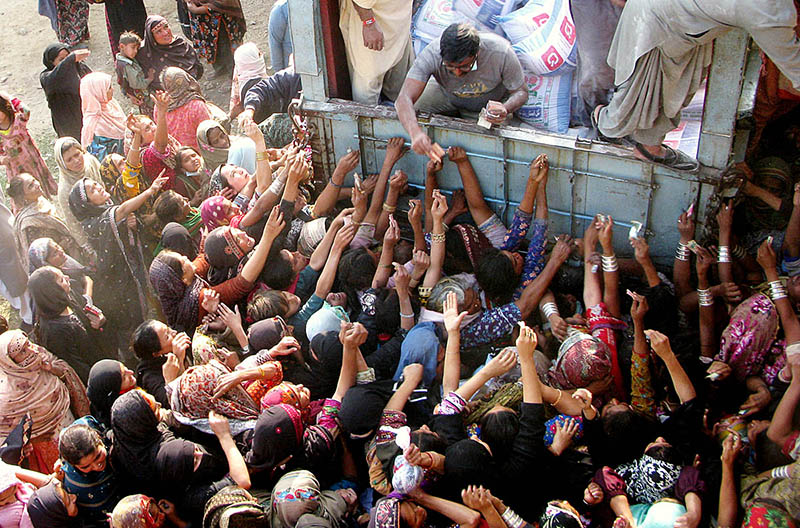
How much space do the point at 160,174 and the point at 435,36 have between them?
2155 millimetres

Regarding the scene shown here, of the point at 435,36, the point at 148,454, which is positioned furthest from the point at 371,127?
the point at 148,454

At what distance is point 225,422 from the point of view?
11.4ft

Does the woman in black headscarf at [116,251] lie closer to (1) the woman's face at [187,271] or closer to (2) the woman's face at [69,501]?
(1) the woman's face at [187,271]

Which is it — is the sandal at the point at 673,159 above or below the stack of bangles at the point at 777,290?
above

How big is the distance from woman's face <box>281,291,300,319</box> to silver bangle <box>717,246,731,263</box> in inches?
90.2

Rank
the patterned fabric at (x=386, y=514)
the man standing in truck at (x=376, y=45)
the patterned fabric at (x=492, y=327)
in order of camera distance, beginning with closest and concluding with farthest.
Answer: the patterned fabric at (x=386, y=514)
the patterned fabric at (x=492, y=327)
the man standing in truck at (x=376, y=45)

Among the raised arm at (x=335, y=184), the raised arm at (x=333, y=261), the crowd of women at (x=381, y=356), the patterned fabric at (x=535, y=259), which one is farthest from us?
the raised arm at (x=335, y=184)

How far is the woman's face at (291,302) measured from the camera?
14.0 ft

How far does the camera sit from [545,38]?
4430mm

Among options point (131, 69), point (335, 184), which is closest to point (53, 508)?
point (335, 184)

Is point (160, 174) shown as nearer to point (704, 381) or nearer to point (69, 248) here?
point (69, 248)

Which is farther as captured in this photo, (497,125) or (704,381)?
(497,125)

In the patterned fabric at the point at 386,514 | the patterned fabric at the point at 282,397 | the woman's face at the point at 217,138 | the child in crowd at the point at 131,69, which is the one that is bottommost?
the patterned fabric at the point at 386,514

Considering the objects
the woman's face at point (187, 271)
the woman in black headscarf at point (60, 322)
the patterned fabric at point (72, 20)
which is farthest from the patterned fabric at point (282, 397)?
the patterned fabric at point (72, 20)
